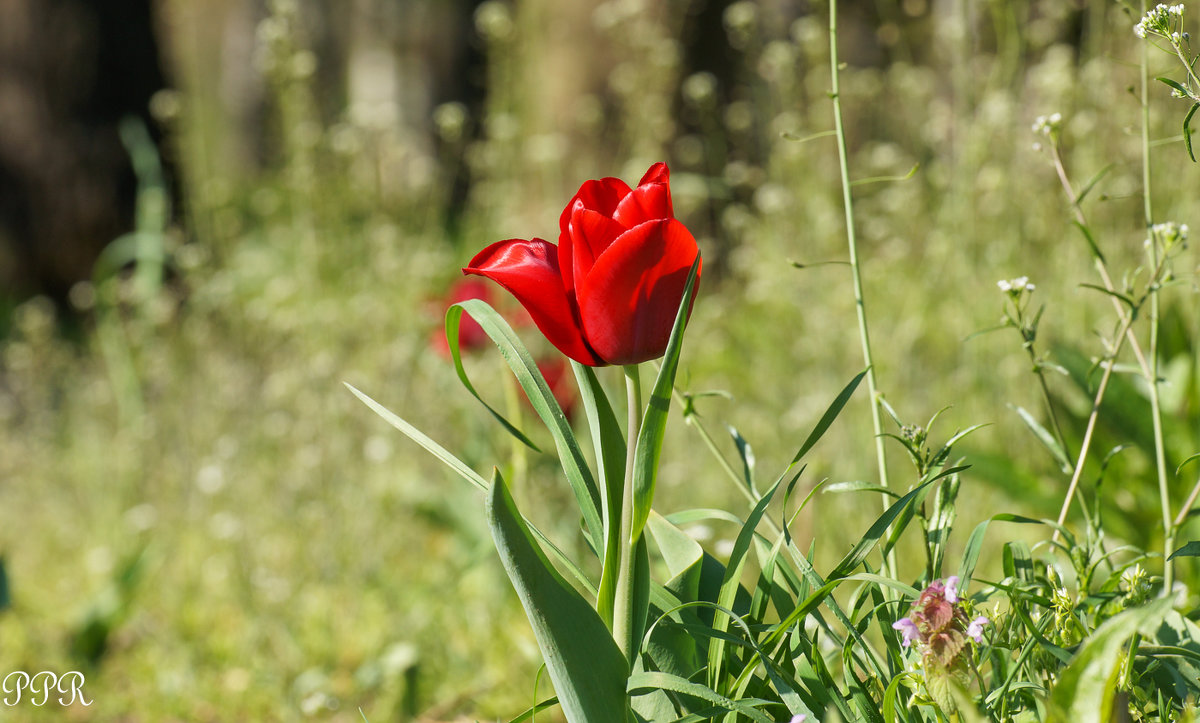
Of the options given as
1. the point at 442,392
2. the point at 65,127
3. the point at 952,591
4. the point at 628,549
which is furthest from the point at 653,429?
the point at 65,127

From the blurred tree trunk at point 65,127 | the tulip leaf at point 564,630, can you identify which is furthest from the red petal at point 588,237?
the blurred tree trunk at point 65,127

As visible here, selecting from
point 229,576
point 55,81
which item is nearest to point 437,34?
point 55,81

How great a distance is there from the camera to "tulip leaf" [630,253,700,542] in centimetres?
68

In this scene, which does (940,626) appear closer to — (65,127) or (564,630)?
(564,630)

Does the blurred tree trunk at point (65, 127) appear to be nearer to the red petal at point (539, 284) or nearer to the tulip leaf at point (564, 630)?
the red petal at point (539, 284)

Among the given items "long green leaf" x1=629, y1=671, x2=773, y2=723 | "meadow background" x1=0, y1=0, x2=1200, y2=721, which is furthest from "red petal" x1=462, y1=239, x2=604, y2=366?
"meadow background" x1=0, y1=0, x2=1200, y2=721

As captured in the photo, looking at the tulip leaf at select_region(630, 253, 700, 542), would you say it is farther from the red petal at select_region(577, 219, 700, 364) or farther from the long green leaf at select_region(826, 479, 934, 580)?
the long green leaf at select_region(826, 479, 934, 580)

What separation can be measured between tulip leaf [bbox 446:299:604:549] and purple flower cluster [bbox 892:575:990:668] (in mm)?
246

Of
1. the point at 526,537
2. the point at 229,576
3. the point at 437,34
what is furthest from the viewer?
the point at 437,34

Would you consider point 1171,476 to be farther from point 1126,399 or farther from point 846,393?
point 846,393

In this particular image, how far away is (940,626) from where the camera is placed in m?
0.65

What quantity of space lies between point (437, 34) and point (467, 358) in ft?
28.5

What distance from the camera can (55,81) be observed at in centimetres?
427

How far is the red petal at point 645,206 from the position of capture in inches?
28.0
